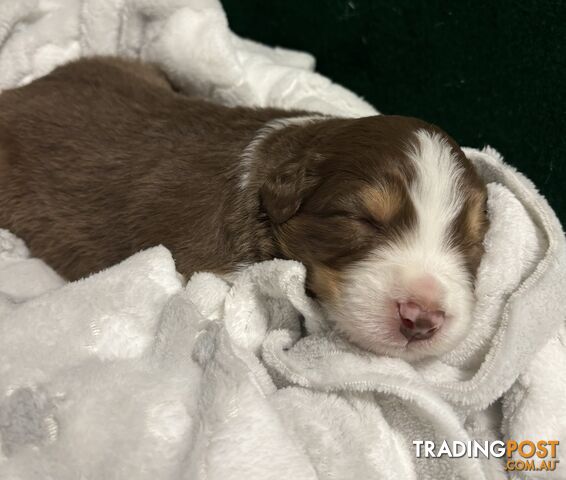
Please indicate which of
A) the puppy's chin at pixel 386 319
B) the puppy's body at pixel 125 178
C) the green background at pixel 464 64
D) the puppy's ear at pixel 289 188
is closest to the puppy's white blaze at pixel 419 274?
the puppy's chin at pixel 386 319

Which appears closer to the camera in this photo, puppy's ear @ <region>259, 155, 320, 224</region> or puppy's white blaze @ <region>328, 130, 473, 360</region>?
puppy's white blaze @ <region>328, 130, 473, 360</region>

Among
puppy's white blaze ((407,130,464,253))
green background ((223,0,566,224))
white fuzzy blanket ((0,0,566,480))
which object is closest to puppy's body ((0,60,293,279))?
white fuzzy blanket ((0,0,566,480))

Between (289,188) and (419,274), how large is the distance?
51cm

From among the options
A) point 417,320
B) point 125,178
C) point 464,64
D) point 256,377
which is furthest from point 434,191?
point 464,64

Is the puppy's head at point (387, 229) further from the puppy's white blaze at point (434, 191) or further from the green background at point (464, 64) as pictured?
the green background at point (464, 64)

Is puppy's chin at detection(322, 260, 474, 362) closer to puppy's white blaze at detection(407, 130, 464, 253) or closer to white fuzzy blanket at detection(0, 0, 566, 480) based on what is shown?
white fuzzy blanket at detection(0, 0, 566, 480)

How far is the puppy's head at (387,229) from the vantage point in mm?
1768

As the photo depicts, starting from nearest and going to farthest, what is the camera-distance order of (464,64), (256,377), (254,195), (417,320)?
(417,320)
(256,377)
(254,195)
(464,64)

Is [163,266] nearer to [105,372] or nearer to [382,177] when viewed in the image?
[105,372]

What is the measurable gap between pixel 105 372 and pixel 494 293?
48.7 inches

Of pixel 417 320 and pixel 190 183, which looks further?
pixel 190 183

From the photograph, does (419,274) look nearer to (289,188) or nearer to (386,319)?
(386,319)

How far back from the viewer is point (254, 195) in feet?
6.93

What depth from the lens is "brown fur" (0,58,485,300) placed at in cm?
191
